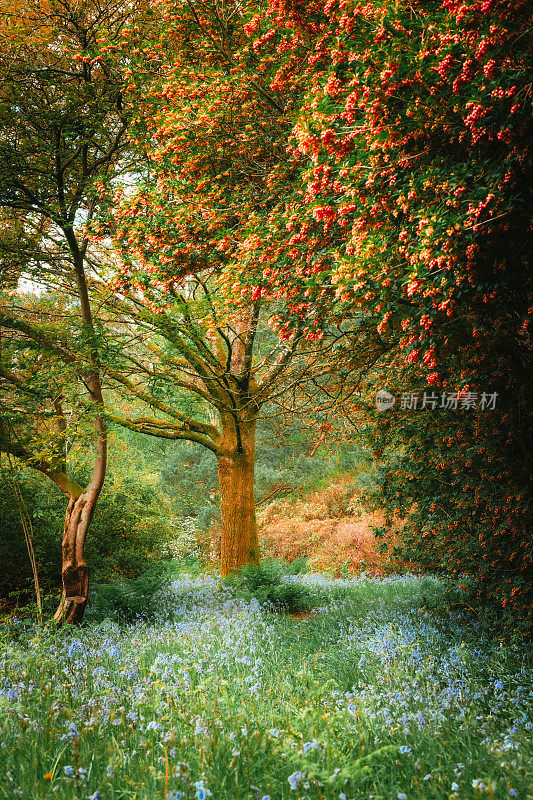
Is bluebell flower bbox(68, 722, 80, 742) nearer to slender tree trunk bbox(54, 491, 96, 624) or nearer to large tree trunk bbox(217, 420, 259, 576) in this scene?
slender tree trunk bbox(54, 491, 96, 624)

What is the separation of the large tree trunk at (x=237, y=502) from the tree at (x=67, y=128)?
3165 mm

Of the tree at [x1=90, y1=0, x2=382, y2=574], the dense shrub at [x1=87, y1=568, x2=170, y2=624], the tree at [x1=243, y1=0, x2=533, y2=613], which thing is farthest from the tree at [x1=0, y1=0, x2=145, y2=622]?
the tree at [x1=243, y1=0, x2=533, y2=613]

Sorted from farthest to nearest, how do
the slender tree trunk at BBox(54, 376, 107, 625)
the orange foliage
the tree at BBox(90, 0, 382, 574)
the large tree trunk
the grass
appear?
1. the orange foliage
2. the large tree trunk
3. the slender tree trunk at BBox(54, 376, 107, 625)
4. the tree at BBox(90, 0, 382, 574)
5. the grass

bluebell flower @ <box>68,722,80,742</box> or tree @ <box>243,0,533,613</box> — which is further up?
tree @ <box>243,0,533,613</box>

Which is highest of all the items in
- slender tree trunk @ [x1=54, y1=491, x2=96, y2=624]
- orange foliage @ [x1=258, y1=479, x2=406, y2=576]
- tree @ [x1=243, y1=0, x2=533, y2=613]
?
tree @ [x1=243, y1=0, x2=533, y2=613]

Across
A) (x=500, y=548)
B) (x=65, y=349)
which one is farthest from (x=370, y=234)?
(x=65, y=349)

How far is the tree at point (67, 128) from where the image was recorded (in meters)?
6.32

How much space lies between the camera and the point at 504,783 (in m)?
2.56

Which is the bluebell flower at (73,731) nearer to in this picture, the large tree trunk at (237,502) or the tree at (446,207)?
the tree at (446,207)

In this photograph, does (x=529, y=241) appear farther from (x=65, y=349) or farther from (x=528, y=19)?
(x=65, y=349)

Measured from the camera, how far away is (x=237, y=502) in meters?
9.73

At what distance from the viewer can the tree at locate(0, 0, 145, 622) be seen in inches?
249

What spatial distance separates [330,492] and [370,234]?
15871mm

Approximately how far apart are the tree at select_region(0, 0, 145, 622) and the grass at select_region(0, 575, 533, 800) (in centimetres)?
191
